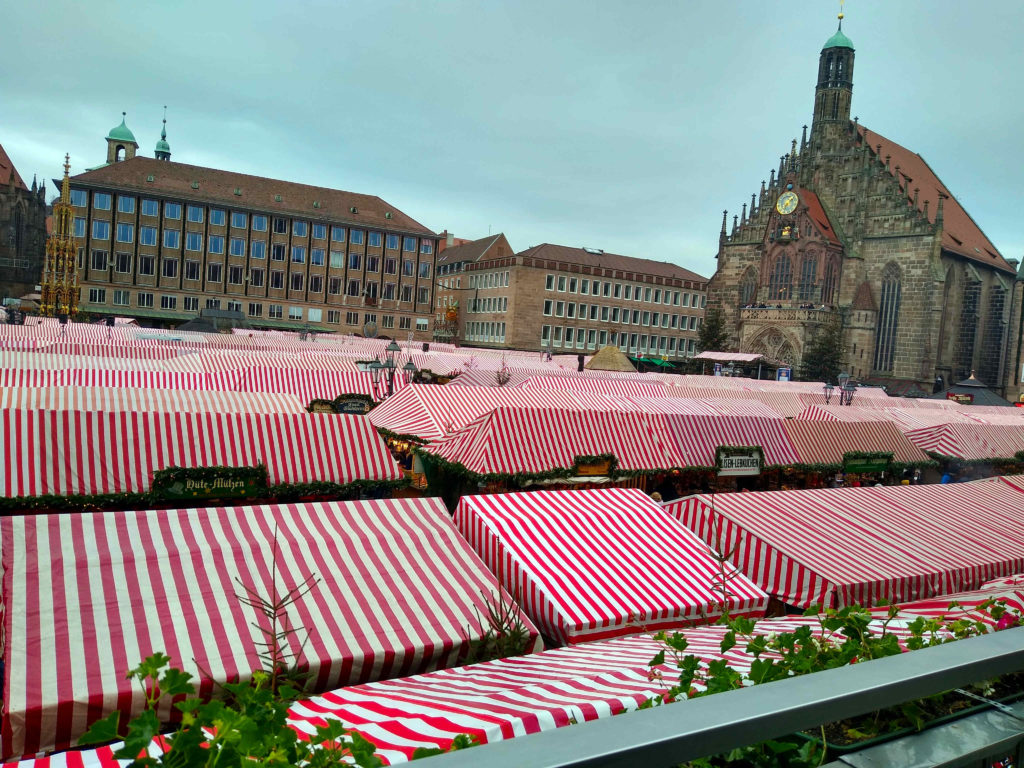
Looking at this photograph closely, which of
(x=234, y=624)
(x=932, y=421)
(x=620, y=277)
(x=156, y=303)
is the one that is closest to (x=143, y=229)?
(x=156, y=303)

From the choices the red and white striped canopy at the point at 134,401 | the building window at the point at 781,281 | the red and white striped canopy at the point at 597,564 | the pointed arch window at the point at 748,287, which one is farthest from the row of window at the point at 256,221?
the red and white striped canopy at the point at 597,564

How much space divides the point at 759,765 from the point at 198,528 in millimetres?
5092

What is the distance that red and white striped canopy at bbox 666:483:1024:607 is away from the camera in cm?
706

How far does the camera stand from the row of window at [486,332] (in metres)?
67.6

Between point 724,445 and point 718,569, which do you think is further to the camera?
point 724,445

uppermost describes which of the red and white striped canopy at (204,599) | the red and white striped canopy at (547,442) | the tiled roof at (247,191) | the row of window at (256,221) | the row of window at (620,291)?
the tiled roof at (247,191)

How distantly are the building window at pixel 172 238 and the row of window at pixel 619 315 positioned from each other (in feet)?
98.9

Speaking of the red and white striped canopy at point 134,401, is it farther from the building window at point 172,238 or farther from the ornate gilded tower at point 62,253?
the building window at point 172,238

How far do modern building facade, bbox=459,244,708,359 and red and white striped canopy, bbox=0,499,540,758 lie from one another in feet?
187

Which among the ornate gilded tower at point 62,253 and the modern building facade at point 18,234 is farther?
the modern building facade at point 18,234

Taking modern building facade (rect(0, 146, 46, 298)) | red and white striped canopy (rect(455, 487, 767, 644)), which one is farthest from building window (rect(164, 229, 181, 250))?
red and white striped canopy (rect(455, 487, 767, 644))

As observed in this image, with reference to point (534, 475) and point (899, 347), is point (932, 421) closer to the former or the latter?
point (534, 475)

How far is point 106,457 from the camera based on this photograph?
8406mm

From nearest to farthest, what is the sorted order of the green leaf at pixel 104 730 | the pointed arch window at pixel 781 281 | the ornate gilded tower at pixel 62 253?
the green leaf at pixel 104 730 < the ornate gilded tower at pixel 62 253 < the pointed arch window at pixel 781 281
